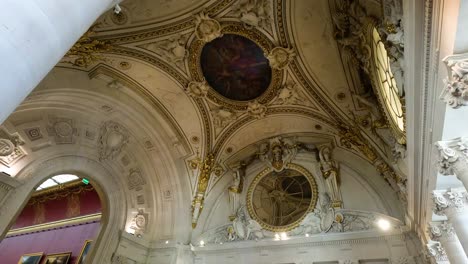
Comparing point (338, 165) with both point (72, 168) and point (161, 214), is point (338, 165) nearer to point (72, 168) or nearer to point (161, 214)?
point (161, 214)

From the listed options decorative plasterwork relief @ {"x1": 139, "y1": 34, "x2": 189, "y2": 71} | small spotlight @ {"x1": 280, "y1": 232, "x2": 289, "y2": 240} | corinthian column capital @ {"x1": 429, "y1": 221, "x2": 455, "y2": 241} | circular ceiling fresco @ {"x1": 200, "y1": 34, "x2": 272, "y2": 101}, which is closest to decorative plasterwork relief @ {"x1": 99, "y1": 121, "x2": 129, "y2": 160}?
decorative plasterwork relief @ {"x1": 139, "y1": 34, "x2": 189, "y2": 71}

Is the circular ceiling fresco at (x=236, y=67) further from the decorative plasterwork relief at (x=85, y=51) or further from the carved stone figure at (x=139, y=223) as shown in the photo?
the carved stone figure at (x=139, y=223)

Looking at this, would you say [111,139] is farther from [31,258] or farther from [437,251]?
[437,251]

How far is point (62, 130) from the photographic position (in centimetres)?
740

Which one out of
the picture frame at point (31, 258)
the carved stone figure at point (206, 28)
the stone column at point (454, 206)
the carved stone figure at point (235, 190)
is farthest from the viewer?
the picture frame at point (31, 258)

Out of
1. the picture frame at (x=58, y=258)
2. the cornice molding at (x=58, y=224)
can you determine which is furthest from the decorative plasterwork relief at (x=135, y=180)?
the picture frame at (x=58, y=258)

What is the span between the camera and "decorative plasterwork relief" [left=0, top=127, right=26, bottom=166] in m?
6.05

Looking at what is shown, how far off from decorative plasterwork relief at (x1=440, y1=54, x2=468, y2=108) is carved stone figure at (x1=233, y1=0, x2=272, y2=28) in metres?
5.44

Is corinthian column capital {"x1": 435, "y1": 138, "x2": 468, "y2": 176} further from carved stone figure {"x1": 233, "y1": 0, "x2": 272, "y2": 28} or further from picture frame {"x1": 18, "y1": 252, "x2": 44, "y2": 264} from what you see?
picture frame {"x1": 18, "y1": 252, "x2": 44, "y2": 264}

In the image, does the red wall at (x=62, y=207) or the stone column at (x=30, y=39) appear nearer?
the stone column at (x=30, y=39)

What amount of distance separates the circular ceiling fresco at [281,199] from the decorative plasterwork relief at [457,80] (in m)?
6.37

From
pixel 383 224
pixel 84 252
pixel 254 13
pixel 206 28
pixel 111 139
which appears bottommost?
pixel 84 252

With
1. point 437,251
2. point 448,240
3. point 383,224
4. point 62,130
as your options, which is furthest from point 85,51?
point 383,224

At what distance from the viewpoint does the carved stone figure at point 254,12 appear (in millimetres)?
7133
